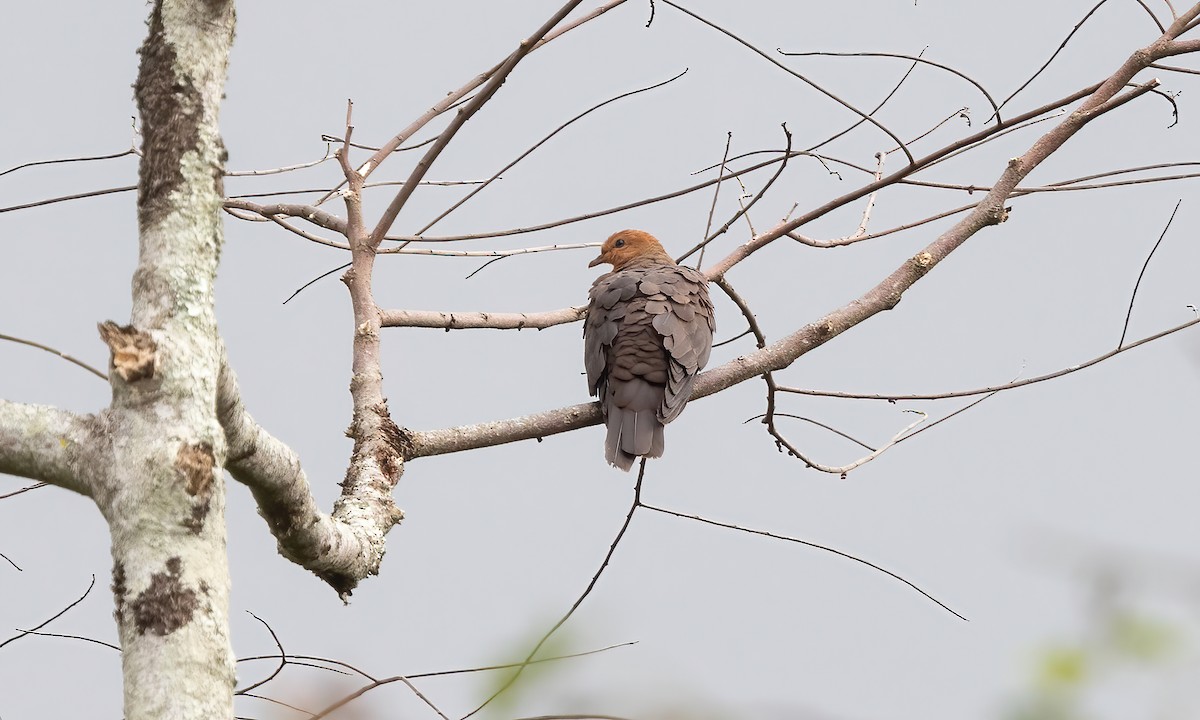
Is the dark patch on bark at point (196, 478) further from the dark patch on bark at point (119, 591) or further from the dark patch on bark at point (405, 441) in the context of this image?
the dark patch on bark at point (405, 441)

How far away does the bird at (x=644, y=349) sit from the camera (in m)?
4.02

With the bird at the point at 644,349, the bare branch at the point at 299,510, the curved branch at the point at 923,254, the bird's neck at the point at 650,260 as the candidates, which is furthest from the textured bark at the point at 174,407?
the bird's neck at the point at 650,260

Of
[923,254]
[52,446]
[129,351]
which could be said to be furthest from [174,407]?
[923,254]

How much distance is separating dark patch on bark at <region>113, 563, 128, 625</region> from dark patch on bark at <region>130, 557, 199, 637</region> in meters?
0.03

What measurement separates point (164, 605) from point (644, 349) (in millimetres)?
2700

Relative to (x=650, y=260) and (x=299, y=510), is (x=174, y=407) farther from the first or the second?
(x=650, y=260)

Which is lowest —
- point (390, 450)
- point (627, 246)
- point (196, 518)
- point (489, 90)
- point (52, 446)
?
point (196, 518)

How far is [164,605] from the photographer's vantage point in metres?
1.65

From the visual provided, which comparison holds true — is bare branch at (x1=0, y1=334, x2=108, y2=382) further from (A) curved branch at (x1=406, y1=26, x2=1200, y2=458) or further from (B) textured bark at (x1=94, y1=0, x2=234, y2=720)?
(A) curved branch at (x1=406, y1=26, x2=1200, y2=458)

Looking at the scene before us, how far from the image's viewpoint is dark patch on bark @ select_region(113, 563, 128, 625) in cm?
167

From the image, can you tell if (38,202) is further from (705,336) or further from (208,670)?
(705,336)

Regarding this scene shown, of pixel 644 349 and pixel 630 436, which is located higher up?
pixel 644 349

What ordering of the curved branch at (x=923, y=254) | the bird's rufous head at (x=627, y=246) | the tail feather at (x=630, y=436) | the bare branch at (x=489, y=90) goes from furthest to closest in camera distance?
the bird's rufous head at (x=627, y=246) < the tail feather at (x=630, y=436) < the curved branch at (x=923, y=254) < the bare branch at (x=489, y=90)

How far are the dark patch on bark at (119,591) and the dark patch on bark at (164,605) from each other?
0.08 ft
